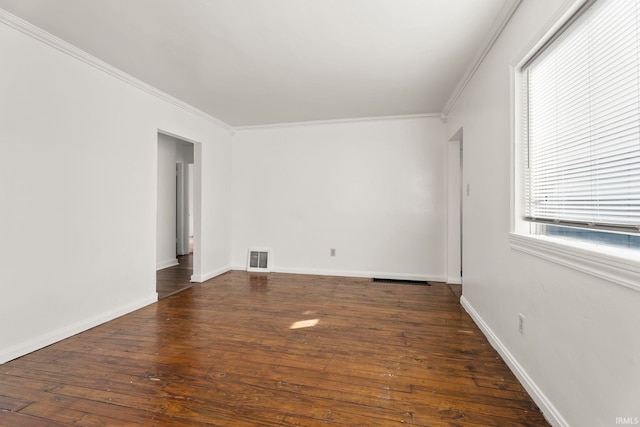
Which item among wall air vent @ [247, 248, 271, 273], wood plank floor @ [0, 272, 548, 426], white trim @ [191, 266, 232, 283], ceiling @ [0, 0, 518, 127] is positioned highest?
ceiling @ [0, 0, 518, 127]

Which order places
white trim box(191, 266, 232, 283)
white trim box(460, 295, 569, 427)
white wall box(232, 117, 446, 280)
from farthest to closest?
1. white wall box(232, 117, 446, 280)
2. white trim box(191, 266, 232, 283)
3. white trim box(460, 295, 569, 427)

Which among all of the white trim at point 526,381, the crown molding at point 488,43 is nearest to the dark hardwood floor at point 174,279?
the white trim at point 526,381

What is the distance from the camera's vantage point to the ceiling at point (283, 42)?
210 cm

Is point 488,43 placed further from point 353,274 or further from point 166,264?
point 166,264

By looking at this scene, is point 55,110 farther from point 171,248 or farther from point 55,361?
point 171,248

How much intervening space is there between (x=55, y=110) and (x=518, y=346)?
4.06 metres

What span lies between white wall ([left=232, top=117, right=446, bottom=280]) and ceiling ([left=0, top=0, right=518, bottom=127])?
0.99 meters

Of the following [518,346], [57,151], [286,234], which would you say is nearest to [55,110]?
[57,151]

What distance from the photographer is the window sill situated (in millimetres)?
1076

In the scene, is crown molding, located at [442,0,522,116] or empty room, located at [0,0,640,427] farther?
crown molding, located at [442,0,522,116]

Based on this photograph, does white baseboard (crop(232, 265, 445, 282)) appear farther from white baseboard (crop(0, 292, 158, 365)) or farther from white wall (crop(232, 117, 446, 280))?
white baseboard (crop(0, 292, 158, 365))

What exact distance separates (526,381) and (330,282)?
2.88 m

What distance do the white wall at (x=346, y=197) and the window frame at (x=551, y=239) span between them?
8.21ft

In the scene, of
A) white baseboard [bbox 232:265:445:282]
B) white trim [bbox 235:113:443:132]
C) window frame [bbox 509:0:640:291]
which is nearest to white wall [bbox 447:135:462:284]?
white baseboard [bbox 232:265:445:282]
